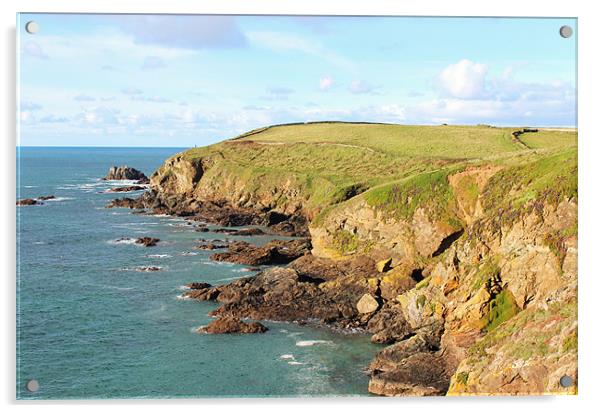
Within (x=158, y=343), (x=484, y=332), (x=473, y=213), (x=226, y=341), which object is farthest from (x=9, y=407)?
(x=473, y=213)

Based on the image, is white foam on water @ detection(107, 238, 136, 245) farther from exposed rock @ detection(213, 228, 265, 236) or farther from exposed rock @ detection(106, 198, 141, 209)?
exposed rock @ detection(106, 198, 141, 209)

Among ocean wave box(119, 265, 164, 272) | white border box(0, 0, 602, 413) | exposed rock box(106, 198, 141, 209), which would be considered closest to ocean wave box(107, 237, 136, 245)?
ocean wave box(119, 265, 164, 272)

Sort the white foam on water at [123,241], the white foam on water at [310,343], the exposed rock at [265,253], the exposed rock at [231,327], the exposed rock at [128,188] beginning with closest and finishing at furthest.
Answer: the white foam on water at [310,343] < the exposed rock at [231,327] < the exposed rock at [265,253] < the white foam on water at [123,241] < the exposed rock at [128,188]

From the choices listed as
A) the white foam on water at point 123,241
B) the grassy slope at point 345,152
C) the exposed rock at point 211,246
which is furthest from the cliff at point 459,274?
the white foam on water at point 123,241

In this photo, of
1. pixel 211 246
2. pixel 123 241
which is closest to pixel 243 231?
pixel 211 246

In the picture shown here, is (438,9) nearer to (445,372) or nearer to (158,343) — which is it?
(445,372)

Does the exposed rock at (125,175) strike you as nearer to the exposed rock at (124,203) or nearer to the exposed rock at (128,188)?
the exposed rock at (128,188)
